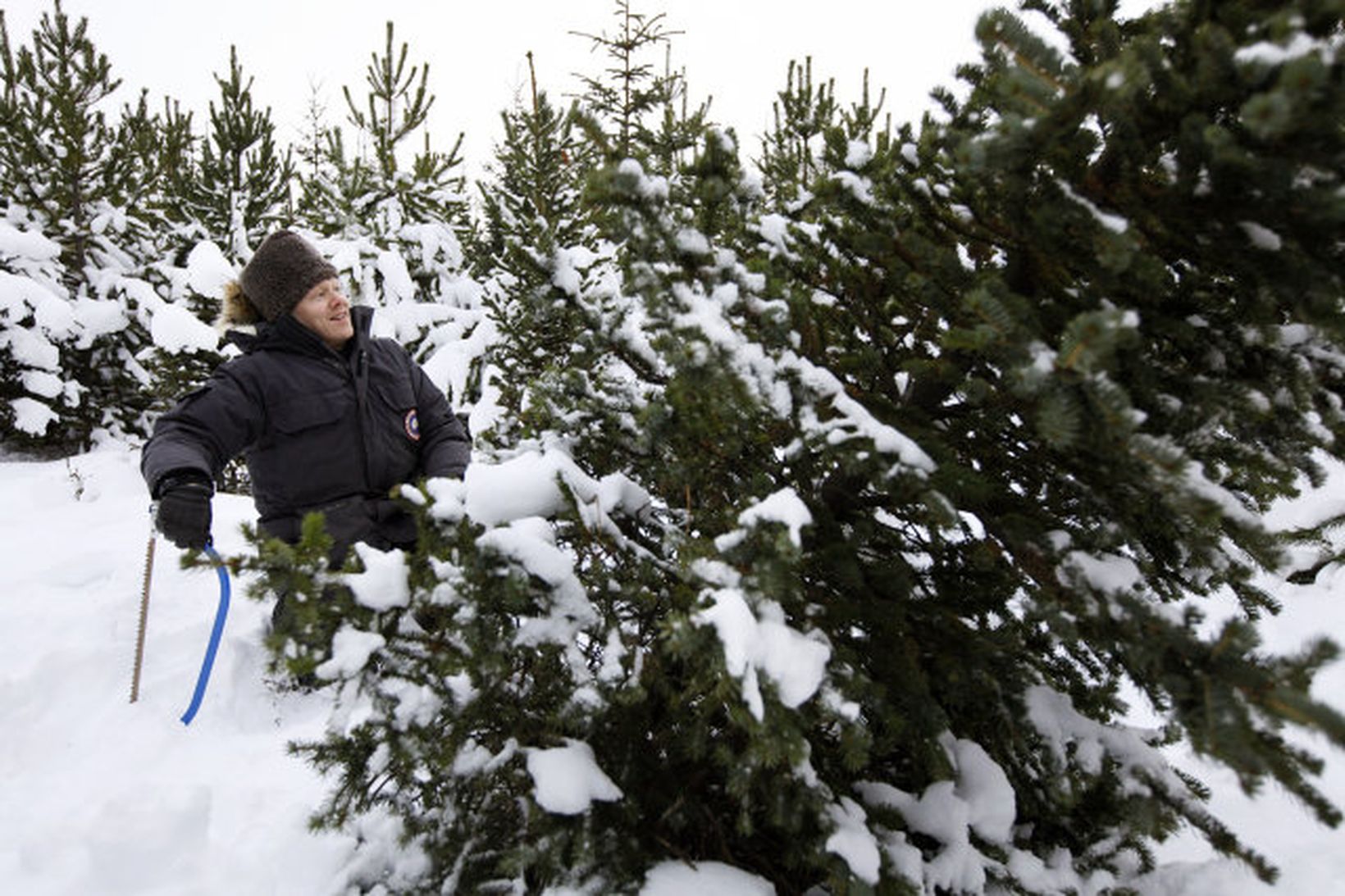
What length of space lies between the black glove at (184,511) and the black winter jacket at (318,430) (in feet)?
1.04

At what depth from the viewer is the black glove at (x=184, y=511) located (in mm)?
2812

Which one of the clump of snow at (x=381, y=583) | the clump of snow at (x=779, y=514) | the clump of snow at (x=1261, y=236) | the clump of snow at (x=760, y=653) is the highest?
the clump of snow at (x=1261, y=236)

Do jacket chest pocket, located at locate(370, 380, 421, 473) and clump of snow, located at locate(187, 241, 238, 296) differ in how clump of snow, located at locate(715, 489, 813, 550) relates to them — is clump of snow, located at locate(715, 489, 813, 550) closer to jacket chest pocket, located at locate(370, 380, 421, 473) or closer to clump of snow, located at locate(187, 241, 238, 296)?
jacket chest pocket, located at locate(370, 380, 421, 473)

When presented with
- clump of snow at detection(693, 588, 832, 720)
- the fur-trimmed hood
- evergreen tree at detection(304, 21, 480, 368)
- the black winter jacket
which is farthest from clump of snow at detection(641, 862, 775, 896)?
evergreen tree at detection(304, 21, 480, 368)

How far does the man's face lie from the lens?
362 centimetres

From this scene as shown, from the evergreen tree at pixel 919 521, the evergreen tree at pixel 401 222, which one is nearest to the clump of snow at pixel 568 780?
the evergreen tree at pixel 919 521

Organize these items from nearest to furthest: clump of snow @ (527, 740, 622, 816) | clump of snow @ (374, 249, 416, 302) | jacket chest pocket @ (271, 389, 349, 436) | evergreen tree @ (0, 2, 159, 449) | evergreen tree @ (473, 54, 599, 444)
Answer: clump of snow @ (527, 740, 622, 816) → jacket chest pocket @ (271, 389, 349, 436) → evergreen tree @ (473, 54, 599, 444) → clump of snow @ (374, 249, 416, 302) → evergreen tree @ (0, 2, 159, 449)

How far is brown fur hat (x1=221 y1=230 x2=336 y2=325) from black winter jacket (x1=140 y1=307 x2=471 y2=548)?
0.34 ft

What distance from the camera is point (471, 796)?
7.76ft

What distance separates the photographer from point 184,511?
2828 millimetres

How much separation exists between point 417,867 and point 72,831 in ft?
6.26

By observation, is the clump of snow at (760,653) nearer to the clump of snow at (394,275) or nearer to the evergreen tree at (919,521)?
the evergreen tree at (919,521)

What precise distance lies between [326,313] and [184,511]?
1203mm

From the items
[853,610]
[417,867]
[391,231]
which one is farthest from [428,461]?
[391,231]
